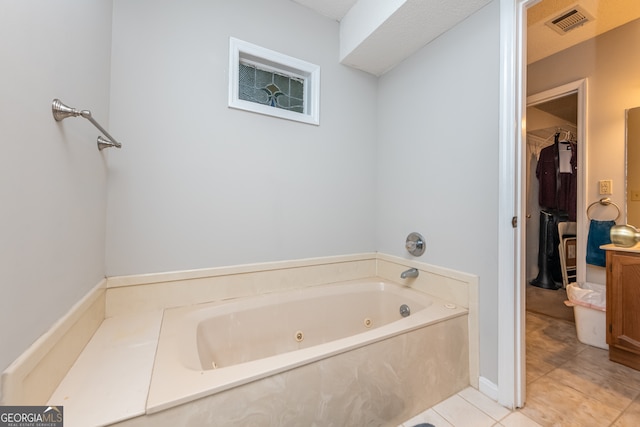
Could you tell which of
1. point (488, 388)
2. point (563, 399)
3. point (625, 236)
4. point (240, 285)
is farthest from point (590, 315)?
point (240, 285)

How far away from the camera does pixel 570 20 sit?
1891mm

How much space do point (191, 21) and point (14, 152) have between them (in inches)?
50.7

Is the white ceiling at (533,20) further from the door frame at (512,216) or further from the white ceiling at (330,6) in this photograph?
the door frame at (512,216)

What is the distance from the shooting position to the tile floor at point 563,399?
115cm

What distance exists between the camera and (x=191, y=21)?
56.7 inches

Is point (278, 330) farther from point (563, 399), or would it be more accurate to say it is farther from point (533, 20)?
point (533, 20)

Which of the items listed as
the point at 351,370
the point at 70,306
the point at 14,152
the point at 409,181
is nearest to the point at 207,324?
the point at 70,306

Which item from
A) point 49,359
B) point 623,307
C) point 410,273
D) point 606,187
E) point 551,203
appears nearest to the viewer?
point 49,359

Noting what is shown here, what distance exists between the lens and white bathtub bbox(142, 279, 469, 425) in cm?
80

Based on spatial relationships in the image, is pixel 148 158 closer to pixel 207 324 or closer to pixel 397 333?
pixel 207 324

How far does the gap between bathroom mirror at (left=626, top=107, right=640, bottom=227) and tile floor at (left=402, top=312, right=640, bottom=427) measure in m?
1.08

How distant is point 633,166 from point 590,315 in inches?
47.7

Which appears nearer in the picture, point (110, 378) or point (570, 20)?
point (110, 378)

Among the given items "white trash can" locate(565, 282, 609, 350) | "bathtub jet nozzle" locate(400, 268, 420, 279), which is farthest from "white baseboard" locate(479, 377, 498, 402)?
"white trash can" locate(565, 282, 609, 350)
